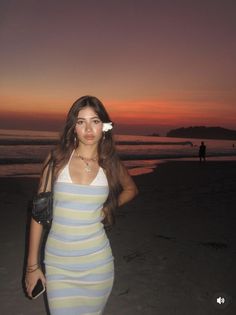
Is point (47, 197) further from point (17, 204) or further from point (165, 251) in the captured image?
point (17, 204)

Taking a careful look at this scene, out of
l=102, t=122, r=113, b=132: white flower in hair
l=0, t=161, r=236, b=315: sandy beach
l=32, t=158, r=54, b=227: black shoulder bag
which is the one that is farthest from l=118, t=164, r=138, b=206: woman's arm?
l=0, t=161, r=236, b=315: sandy beach

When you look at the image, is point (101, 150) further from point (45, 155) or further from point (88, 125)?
point (45, 155)

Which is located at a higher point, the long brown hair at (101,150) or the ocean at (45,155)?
the long brown hair at (101,150)

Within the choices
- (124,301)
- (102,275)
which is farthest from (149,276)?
(102,275)

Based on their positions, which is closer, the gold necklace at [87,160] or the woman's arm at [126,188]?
the gold necklace at [87,160]

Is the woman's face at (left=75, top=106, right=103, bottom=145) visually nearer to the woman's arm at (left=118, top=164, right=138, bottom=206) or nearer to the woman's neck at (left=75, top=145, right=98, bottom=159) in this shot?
the woman's neck at (left=75, top=145, right=98, bottom=159)

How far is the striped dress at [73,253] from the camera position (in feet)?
7.47

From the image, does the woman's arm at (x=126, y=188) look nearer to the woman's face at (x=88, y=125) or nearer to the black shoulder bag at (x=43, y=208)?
the woman's face at (x=88, y=125)

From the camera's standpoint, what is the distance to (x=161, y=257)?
617cm

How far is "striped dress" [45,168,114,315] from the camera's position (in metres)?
2.28

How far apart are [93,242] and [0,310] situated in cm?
271

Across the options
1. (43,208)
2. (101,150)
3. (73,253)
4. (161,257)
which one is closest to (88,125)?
(101,150)

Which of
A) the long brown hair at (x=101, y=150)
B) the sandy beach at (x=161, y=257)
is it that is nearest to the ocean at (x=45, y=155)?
the long brown hair at (x=101, y=150)

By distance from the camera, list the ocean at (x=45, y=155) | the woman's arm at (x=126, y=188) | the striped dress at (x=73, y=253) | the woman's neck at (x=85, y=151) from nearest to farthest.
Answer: the striped dress at (x=73, y=253) → the woman's neck at (x=85, y=151) → the woman's arm at (x=126, y=188) → the ocean at (x=45, y=155)
